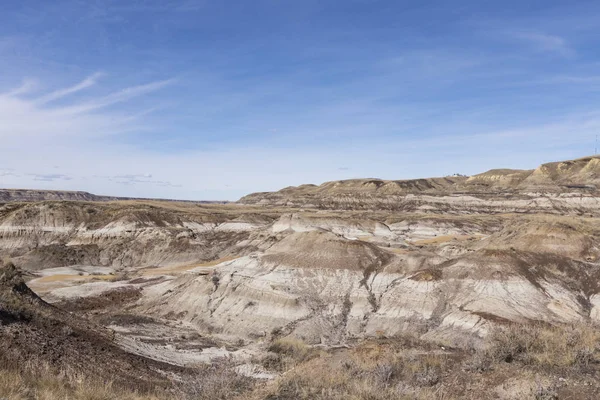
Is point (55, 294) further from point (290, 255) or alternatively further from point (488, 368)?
point (488, 368)

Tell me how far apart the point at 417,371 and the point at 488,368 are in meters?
2.04

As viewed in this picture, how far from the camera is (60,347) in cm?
1542

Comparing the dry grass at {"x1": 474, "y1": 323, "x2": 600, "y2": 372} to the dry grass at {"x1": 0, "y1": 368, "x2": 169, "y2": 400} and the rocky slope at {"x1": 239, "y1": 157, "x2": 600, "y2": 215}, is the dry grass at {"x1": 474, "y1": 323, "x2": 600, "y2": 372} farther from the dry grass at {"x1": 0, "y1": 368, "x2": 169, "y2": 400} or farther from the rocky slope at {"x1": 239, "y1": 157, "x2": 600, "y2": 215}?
the rocky slope at {"x1": 239, "y1": 157, "x2": 600, "y2": 215}

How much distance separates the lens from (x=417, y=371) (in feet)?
44.5

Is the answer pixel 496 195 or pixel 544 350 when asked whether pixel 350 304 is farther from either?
pixel 496 195

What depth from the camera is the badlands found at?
11.9m

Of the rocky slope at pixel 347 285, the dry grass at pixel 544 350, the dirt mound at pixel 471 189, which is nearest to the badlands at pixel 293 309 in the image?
the dry grass at pixel 544 350

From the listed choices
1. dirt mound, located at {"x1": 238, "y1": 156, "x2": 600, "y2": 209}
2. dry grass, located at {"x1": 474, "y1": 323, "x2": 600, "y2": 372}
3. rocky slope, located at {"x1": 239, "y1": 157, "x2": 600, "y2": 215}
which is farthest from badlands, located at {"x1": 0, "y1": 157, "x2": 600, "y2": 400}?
dirt mound, located at {"x1": 238, "y1": 156, "x2": 600, "y2": 209}

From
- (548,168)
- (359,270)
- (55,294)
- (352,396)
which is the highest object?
(548,168)

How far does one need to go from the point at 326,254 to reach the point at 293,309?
9.28 meters

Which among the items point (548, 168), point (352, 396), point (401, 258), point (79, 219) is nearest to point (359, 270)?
point (401, 258)

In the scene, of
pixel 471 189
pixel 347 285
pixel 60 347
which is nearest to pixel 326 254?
pixel 347 285

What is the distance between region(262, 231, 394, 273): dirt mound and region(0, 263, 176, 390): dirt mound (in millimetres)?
25816

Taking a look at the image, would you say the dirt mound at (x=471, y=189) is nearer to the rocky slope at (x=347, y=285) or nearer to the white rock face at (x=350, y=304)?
the rocky slope at (x=347, y=285)
